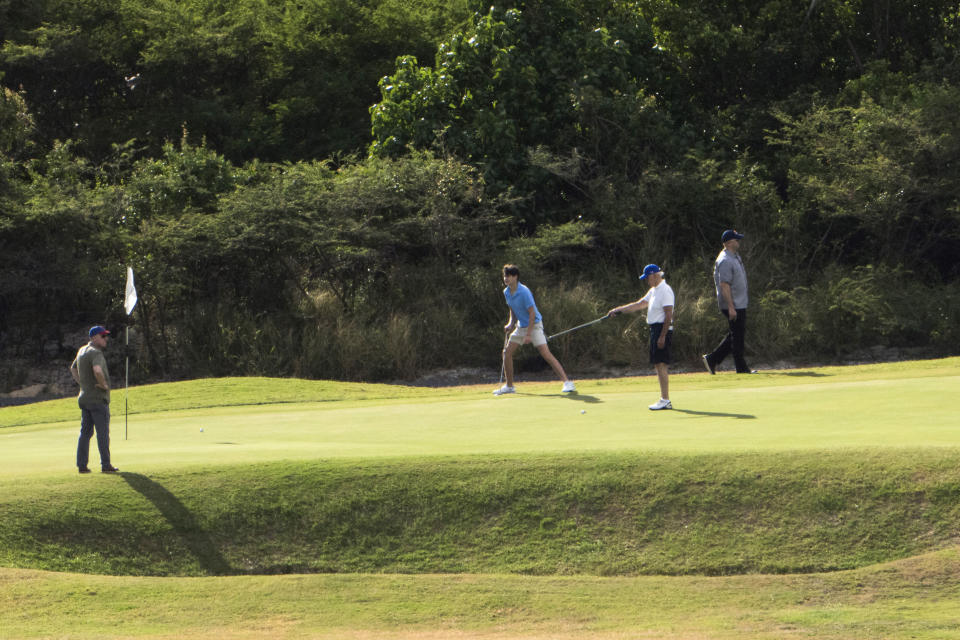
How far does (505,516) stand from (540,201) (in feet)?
64.4

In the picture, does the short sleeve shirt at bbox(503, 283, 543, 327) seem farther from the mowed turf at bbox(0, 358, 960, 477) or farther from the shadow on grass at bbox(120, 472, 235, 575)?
the shadow on grass at bbox(120, 472, 235, 575)

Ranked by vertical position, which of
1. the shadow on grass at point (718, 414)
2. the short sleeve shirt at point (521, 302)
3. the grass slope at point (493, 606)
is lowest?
the grass slope at point (493, 606)

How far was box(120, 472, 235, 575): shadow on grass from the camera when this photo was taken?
9.25 m

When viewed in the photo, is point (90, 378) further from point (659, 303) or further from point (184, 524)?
point (659, 303)

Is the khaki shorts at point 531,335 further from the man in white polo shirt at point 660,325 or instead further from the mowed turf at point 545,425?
the man in white polo shirt at point 660,325

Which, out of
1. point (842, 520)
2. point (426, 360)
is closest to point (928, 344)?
point (426, 360)

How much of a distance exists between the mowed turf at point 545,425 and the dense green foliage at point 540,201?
723 cm

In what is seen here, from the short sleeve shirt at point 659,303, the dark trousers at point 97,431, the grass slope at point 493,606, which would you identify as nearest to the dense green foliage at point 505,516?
the grass slope at point 493,606

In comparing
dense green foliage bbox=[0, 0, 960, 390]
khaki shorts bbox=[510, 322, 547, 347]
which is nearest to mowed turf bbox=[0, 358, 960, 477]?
khaki shorts bbox=[510, 322, 547, 347]

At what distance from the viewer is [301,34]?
36.0m

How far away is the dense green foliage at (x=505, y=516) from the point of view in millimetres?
8820

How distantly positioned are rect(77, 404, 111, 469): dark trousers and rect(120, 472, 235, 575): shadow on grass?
45 cm

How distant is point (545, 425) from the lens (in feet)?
41.3

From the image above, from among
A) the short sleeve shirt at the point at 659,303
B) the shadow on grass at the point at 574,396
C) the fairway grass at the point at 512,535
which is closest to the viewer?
the fairway grass at the point at 512,535
